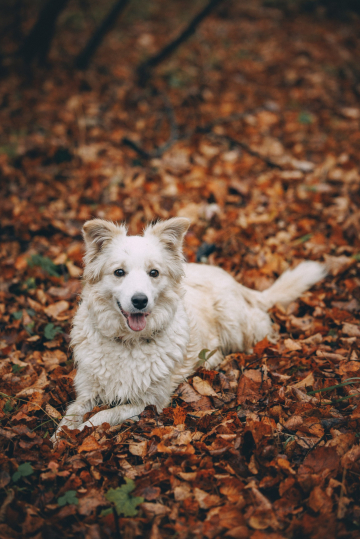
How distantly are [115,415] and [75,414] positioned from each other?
348mm

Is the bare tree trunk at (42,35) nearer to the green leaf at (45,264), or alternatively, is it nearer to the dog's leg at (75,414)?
the green leaf at (45,264)

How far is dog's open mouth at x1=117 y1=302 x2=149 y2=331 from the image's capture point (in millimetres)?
3125

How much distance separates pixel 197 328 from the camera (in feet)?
12.5

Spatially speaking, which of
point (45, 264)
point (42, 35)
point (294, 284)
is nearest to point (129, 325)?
point (294, 284)

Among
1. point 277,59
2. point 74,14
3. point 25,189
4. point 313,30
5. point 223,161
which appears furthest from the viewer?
point 74,14

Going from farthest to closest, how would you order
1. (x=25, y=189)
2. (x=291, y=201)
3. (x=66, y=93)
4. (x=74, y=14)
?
1. (x=74, y=14)
2. (x=66, y=93)
3. (x=25, y=189)
4. (x=291, y=201)

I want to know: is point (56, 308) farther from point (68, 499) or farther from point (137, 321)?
point (68, 499)

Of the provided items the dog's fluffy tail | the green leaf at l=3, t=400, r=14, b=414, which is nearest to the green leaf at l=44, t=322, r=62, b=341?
the green leaf at l=3, t=400, r=14, b=414

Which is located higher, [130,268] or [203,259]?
[130,268]

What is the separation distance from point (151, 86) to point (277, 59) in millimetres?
3986

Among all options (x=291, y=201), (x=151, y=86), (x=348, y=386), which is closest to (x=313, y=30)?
(x=151, y=86)

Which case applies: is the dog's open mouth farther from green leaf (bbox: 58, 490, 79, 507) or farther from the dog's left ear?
green leaf (bbox: 58, 490, 79, 507)

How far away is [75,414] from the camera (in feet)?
10.4

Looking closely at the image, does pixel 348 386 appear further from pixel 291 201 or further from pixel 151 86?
pixel 151 86
